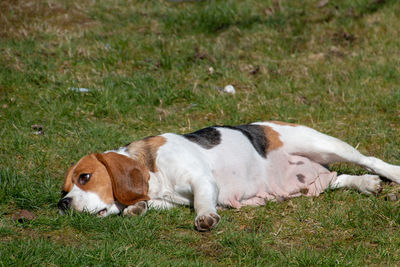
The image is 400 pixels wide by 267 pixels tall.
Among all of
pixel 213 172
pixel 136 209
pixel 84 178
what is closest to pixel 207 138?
pixel 213 172

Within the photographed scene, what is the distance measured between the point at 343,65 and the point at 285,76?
1.02 metres

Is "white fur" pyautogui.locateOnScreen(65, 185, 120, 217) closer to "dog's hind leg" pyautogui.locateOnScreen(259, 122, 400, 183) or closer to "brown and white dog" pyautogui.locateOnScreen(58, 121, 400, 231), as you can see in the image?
"brown and white dog" pyautogui.locateOnScreen(58, 121, 400, 231)

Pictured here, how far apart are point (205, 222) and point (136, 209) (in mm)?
670

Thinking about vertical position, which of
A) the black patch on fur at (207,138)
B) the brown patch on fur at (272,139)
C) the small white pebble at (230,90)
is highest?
the black patch on fur at (207,138)

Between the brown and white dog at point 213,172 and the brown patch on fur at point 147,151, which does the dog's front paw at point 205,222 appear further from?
the brown patch on fur at point 147,151

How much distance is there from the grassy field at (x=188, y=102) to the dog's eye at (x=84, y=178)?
343mm

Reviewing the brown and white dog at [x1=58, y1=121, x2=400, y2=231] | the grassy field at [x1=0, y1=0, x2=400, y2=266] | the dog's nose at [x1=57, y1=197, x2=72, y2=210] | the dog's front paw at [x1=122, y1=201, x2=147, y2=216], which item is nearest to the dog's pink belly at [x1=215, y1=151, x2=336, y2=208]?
the brown and white dog at [x1=58, y1=121, x2=400, y2=231]

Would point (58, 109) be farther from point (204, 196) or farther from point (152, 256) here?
point (152, 256)

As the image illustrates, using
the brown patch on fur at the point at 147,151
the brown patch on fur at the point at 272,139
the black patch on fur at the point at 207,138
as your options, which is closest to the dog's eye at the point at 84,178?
the brown patch on fur at the point at 147,151

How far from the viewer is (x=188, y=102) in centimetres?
772

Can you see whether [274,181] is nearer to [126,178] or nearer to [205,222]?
[205,222]

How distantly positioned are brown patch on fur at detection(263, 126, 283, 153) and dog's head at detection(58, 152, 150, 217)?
1.51 meters

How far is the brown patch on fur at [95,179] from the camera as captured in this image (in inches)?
180

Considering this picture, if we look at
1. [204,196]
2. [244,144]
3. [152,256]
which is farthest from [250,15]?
[152,256]
